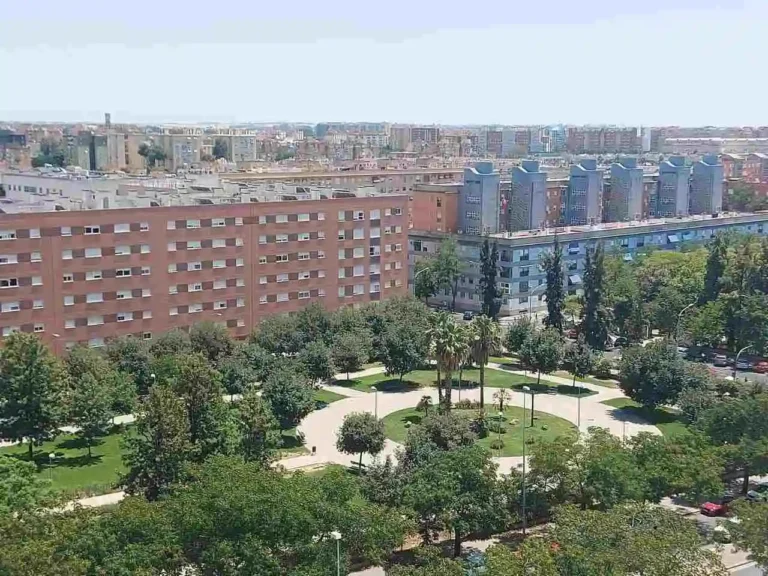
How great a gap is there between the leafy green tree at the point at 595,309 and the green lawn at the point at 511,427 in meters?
14.7

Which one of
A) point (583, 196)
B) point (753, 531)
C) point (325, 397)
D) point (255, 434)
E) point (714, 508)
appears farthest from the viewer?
point (583, 196)

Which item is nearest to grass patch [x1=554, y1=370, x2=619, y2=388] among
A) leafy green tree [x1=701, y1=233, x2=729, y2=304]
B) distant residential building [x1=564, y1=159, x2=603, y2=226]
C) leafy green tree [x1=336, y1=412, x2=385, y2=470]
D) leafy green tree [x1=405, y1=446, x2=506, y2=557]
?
leafy green tree [x1=701, y1=233, x2=729, y2=304]

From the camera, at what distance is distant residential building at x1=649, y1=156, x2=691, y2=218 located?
393 feet

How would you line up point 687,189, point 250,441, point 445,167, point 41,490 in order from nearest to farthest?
point 41,490, point 250,441, point 687,189, point 445,167

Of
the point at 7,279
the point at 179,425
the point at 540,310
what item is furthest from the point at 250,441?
the point at 540,310

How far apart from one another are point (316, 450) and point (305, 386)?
3672 millimetres

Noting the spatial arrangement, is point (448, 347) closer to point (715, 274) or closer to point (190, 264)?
point (190, 264)

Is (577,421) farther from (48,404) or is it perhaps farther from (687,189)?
(687,189)

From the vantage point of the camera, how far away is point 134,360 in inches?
Answer: 2280

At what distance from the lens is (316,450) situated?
4944 centimetres

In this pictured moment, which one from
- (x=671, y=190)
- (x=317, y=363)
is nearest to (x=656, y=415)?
(x=317, y=363)

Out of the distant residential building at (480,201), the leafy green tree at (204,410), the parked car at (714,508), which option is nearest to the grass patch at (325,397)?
the leafy green tree at (204,410)

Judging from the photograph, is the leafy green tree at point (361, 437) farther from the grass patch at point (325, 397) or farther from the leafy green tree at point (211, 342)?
the leafy green tree at point (211, 342)

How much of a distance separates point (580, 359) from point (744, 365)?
15.6 m
